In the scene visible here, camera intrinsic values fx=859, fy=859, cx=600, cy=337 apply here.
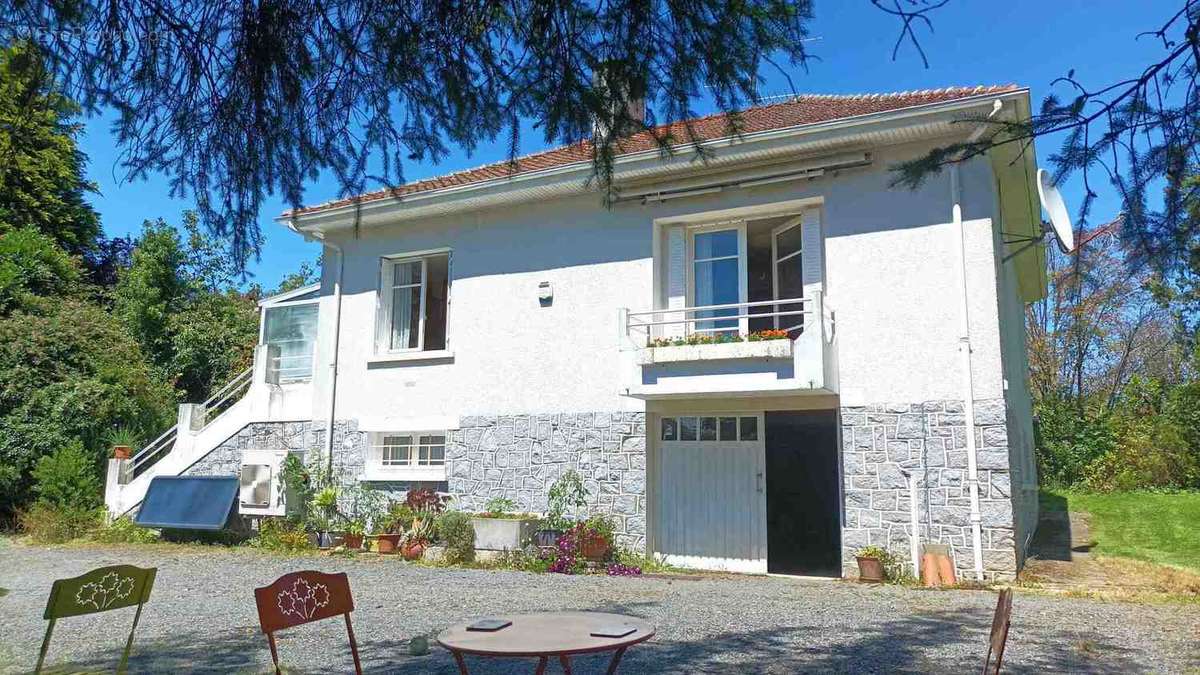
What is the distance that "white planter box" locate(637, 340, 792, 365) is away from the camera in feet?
34.6

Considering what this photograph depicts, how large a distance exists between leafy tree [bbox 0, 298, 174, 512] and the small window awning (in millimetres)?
2606

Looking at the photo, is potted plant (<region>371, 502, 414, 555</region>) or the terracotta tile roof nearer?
the terracotta tile roof

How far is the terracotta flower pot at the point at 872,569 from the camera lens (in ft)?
33.6

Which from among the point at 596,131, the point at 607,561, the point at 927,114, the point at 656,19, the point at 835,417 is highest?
the point at 927,114

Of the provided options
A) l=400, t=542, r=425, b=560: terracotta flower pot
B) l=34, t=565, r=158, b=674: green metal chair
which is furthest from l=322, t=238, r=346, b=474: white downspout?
l=34, t=565, r=158, b=674: green metal chair

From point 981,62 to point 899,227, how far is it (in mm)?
6413

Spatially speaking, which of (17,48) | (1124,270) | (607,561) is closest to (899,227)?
(607,561)

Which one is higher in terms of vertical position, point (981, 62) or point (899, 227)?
point (899, 227)

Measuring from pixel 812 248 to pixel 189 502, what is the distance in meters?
10.6

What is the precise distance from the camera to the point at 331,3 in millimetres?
4988

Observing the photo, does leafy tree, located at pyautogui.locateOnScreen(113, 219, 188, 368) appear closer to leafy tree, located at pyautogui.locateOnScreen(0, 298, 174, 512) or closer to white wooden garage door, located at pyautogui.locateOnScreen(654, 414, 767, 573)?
leafy tree, located at pyautogui.locateOnScreen(0, 298, 174, 512)

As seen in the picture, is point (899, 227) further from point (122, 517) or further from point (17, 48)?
point (122, 517)

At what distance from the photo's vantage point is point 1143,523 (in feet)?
46.8

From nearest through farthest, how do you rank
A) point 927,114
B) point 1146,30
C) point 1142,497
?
point 1146,30 < point 927,114 < point 1142,497
